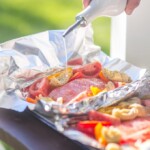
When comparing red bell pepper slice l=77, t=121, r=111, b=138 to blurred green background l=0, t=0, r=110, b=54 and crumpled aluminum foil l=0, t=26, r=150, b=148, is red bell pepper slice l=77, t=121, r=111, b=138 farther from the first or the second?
blurred green background l=0, t=0, r=110, b=54

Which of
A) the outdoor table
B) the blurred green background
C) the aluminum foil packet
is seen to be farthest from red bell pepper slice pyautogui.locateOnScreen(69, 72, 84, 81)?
the blurred green background

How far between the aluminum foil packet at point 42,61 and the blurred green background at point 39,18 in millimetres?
1286

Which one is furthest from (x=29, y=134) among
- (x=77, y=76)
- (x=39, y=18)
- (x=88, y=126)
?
(x=39, y=18)

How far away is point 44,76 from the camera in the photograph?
1122 mm

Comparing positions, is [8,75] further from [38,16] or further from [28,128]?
[38,16]

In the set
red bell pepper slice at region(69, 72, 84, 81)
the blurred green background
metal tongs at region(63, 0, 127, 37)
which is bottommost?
the blurred green background

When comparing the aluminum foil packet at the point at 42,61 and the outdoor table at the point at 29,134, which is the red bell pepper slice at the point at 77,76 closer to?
the aluminum foil packet at the point at 42,61

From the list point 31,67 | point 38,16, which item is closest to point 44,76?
point 31,67

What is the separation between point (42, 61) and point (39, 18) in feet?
5.46

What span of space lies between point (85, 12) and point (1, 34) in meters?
1.68

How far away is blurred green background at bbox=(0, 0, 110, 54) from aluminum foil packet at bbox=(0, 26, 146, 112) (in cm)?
129

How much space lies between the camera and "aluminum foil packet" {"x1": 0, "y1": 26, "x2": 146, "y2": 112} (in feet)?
3.26

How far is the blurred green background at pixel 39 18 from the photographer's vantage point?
2.67 m

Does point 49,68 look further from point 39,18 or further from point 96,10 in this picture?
point 39,18
